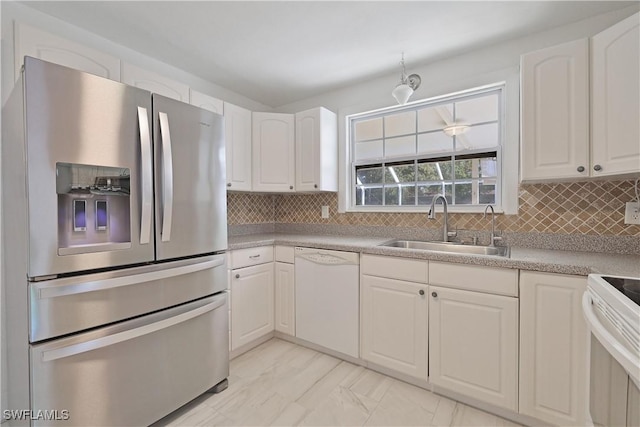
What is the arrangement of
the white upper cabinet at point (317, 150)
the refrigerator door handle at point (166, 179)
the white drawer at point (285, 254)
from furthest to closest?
the white upper cabinet at point (317, 150), the white drawer at point (285, 254), the refrigerator door handle at point (166, 179)

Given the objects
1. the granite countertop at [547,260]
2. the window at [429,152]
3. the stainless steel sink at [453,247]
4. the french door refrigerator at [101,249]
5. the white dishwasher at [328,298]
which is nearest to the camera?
the french door refrigerator at [101,249]

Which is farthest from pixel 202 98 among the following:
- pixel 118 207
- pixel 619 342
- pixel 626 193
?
pixel 626 193

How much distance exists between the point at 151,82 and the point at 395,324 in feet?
7.73

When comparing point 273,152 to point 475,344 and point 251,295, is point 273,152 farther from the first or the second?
point 475,344

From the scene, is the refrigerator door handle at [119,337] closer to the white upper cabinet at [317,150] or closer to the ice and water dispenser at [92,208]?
the ice and water dispenser at [92,208]

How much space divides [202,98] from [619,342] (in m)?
2.70

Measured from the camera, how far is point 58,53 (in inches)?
61.9

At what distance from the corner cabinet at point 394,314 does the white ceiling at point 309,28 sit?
1.55 meters

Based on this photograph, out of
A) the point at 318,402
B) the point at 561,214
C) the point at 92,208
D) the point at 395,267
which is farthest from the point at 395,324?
the point at 92,208

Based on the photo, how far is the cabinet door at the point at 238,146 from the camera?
2562 millimetres

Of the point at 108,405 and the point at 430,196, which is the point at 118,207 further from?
the point at 430,196

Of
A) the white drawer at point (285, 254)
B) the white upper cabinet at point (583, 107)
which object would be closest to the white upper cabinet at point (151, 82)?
the white drawer at point (285, 254)

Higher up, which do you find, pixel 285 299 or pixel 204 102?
pixel 204 102

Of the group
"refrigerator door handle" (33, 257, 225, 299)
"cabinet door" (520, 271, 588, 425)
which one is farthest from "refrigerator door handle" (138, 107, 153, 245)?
"cabinet door" (520, 271, 588, 425)
